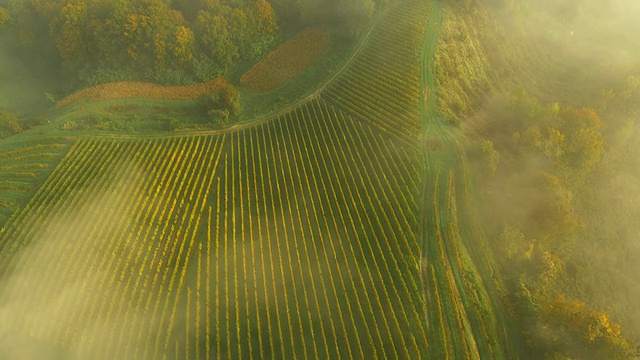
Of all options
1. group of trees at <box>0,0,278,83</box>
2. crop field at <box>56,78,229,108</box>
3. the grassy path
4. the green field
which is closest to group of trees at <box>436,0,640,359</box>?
the grassy path

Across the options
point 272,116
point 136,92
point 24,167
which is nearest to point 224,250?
point 272,116

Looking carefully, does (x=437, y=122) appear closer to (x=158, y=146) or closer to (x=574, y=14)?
(x=158, y=146)

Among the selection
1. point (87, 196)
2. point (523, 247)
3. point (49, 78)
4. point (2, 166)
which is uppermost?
point (49, 78)

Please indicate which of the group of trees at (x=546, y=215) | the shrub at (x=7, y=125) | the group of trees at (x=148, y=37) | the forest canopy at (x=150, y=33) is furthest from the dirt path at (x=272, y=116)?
the group of trees at (x=546, y=215)

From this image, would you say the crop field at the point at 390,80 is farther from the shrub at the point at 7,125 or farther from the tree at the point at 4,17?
the tree at the point at 4,17

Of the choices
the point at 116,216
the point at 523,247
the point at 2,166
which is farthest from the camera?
the point at 2,166

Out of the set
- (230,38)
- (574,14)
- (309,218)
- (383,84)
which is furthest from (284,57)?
(574,14)
